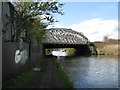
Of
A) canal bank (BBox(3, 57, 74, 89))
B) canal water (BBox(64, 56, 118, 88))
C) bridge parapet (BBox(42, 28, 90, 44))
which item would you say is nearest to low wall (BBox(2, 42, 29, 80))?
canal bank (BBox(3, 57, 74, 89))

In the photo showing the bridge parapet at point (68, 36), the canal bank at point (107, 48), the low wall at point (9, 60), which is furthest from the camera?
the bridge parapet at point (68, 36)

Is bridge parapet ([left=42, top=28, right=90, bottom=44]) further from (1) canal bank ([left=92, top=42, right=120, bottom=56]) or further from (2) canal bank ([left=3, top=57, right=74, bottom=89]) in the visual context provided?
(2) canal bank ([left=3, top=57, right=74, bottom=89])

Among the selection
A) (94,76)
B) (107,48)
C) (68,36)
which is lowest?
(94,76)

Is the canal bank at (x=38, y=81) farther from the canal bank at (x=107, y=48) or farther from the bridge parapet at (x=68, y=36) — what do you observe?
the bridge parapet at (x=68, y=36)

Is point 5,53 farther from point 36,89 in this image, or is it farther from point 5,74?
point 36,89

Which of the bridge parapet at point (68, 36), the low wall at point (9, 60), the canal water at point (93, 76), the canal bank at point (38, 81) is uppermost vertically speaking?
the bridge parapet at point (68, 36)

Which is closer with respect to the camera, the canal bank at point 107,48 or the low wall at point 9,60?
the low wall at point 9,60

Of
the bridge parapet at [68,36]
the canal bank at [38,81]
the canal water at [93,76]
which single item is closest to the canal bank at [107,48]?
the bridge parapet at [68,36]

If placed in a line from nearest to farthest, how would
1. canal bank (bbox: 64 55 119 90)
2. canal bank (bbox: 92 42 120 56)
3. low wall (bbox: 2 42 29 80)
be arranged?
1. low wall (bbox: 2 42 29 80)
2. canal bank (bbox: 64 55 119 90)
3. canal bank (bbox: 92 42 120 56)

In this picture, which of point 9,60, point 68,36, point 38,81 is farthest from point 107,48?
point 9,60

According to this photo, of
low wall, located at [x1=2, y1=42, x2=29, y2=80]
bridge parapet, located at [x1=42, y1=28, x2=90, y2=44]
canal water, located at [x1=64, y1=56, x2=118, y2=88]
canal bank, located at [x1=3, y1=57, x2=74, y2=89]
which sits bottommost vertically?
canal water, located at [x1=64, y1=56, x2=118, y2=88]

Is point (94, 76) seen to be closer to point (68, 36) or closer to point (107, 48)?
point (107, 48)

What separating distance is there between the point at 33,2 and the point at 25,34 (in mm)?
6709

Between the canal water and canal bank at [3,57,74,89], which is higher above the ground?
canal bank at [3,57,74,89]
